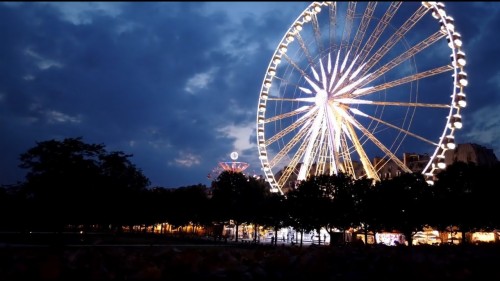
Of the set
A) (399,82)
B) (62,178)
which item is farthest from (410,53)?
(62,178)

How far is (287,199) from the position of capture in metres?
62.2

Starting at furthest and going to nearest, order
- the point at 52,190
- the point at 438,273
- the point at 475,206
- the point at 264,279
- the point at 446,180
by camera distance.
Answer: the point at 446,180 < the point at 475,206 < the point at 52,190 < the point at 264,279 < the point at 438,273

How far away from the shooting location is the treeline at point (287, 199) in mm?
35125

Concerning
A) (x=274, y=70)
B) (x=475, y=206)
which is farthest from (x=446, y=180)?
(x=274, y=70)

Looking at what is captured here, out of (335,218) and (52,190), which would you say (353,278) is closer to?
(52,190)

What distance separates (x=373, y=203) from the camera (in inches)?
2029

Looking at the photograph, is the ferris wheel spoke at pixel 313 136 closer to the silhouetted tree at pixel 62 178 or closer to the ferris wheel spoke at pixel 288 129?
the ferris wheel spoke at pixel 288 129

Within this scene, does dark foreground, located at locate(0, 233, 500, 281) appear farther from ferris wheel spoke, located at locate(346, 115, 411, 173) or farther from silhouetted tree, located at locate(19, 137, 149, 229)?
ferris wheel spoke, located at locate(346, 115, 411, 173)

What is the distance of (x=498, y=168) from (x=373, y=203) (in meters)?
15.8

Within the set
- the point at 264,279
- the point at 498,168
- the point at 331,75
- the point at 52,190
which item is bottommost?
the point at 264,279

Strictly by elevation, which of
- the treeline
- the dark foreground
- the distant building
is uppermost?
the distant building

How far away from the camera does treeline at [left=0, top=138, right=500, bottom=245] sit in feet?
115

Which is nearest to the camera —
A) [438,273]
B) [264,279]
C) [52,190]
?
[438,273]

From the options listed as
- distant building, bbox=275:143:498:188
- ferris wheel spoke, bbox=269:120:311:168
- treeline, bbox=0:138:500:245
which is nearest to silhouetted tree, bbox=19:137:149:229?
treeline, bbox=0:138:500:245
